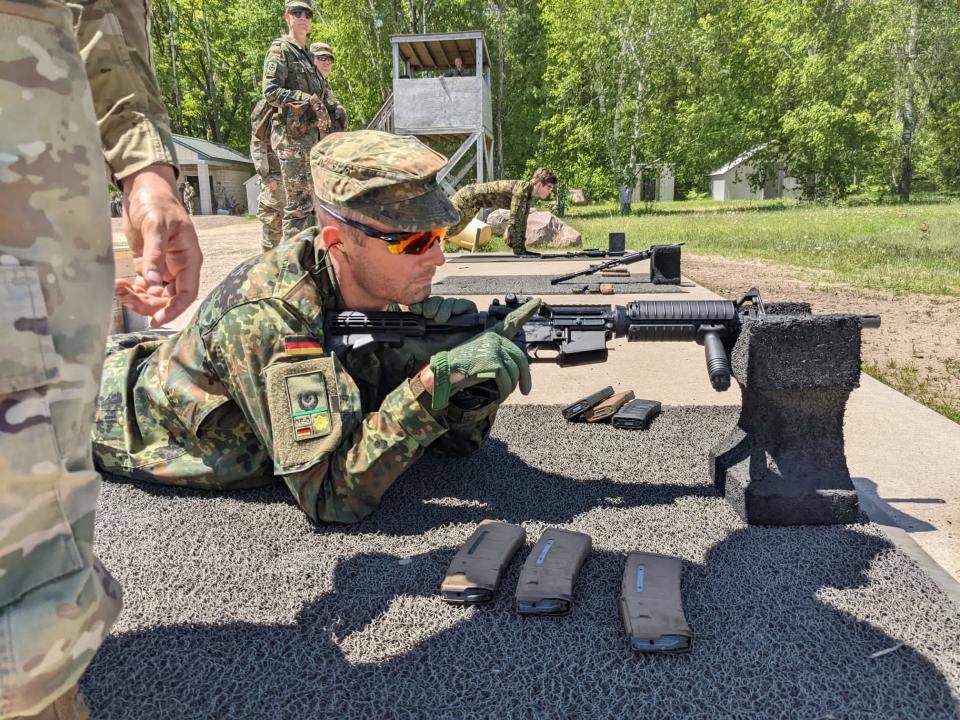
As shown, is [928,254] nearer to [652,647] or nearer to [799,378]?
[799,378]

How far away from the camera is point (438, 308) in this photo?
2645 millimetres

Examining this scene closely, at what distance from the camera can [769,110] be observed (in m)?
34.0

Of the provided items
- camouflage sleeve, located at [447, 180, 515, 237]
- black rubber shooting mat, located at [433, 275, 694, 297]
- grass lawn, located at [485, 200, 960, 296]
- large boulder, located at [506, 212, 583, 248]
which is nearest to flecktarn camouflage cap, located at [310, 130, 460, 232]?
black rubber shooting mat, located at [433, 275, 694, 297]

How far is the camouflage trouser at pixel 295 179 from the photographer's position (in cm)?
671

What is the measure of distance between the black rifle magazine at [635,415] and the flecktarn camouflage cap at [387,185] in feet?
5.03

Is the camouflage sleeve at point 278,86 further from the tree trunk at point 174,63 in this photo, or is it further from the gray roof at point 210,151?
the tree trunk at point 174,63

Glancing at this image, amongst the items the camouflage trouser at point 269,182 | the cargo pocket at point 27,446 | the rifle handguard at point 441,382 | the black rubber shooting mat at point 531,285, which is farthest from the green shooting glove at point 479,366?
the black rubber shooting mat at point 531,285

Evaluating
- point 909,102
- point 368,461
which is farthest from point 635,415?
point 909,102

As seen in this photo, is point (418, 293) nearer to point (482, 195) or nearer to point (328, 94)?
point (328, 94)

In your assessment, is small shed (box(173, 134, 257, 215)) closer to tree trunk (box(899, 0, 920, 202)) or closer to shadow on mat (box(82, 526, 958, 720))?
tree trunk (box(899, 0, 920, 202))

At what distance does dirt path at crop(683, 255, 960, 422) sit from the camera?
449 centimetres

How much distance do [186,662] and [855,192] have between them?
120 feet

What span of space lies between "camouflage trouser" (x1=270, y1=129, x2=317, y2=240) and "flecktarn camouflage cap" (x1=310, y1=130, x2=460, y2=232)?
14.6 ft

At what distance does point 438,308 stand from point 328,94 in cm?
521
